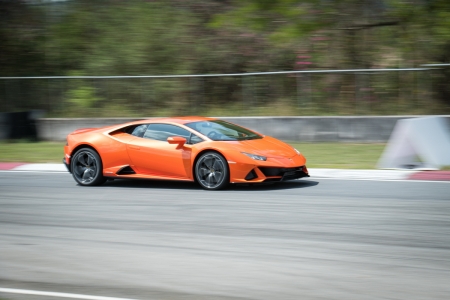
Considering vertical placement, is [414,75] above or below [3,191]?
above

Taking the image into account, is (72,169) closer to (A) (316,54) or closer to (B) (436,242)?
(B) (436,242)

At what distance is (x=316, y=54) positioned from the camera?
21.9m

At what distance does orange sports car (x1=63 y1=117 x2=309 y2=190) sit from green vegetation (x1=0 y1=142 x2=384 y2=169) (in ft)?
10.3

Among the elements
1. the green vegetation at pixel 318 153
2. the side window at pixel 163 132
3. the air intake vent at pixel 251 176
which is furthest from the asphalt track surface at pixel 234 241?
the green vegetation at pixel 318 153

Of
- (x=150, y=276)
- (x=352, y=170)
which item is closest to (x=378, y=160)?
(x=352, y=170)

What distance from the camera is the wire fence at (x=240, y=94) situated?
17.6m

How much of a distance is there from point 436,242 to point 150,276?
298 centimetres

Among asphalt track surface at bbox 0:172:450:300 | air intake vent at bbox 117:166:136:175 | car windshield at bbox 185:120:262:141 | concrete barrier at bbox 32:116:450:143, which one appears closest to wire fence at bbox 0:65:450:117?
concrete barrier at bbox 32:116:450:143

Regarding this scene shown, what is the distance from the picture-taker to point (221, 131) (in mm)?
11453

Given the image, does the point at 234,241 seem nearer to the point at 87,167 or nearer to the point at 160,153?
the point at 160,153

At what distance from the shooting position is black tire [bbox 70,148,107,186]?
466 inches

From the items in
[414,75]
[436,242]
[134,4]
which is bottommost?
[436,242]

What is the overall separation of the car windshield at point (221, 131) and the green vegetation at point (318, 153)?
2.70 meters

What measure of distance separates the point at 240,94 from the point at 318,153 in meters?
4.38
